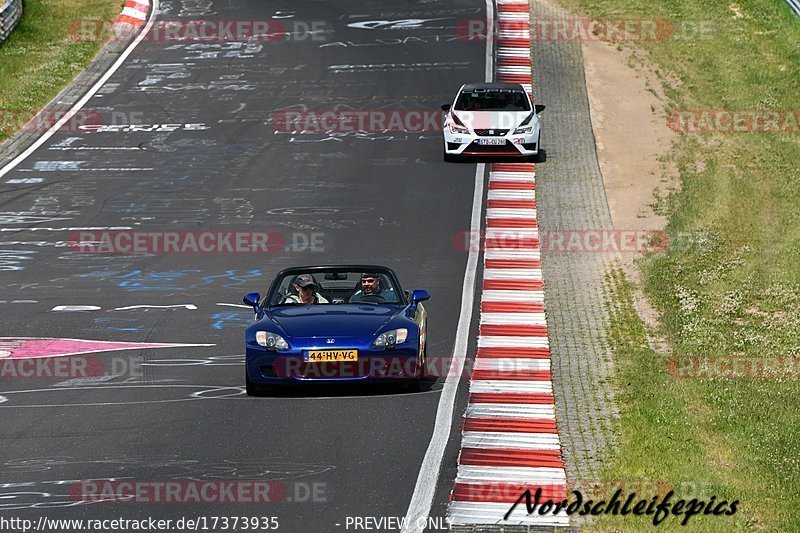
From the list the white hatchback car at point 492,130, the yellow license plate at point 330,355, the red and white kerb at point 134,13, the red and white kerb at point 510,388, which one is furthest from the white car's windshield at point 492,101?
the red and white kerb at point 134,13

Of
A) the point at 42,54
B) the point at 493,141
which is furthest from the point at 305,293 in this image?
the point at 42,54

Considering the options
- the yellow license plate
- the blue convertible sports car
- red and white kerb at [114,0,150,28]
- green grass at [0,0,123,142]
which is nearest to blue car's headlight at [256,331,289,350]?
the blue convertible sports car

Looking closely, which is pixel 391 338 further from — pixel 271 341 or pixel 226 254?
pixel 226 254

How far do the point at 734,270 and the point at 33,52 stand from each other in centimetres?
2325

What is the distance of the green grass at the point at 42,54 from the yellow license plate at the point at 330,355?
771 inches

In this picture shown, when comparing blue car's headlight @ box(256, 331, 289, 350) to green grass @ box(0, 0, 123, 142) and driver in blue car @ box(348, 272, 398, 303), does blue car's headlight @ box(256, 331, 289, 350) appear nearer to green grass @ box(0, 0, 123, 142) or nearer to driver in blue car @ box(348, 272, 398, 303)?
driver in blue car @ box(348, 272, 398, 303)

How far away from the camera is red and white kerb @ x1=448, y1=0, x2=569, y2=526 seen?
10398mm

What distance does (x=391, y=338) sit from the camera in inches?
512

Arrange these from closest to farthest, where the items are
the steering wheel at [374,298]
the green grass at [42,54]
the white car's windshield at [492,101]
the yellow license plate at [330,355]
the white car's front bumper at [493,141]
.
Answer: the yellow license plate at [330,355], the steering wheel at [374,298], the white car's front bumper at [493,141], the white car's windshield at [492,101], the green grass at [42,54]

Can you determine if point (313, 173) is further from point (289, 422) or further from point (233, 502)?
point (233, 502)

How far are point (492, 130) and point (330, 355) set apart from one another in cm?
1528

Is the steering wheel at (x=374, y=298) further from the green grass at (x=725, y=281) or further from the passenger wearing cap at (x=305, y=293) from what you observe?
the green grass at (x=725, y=281)

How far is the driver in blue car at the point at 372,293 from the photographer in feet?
47.3

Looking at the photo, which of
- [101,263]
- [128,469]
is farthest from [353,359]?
[101,263]
